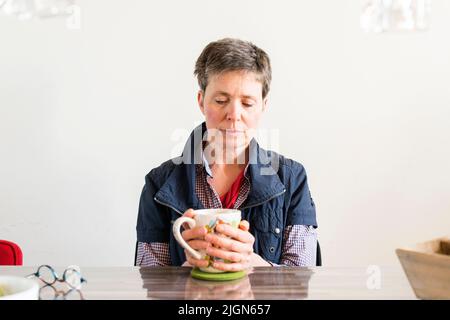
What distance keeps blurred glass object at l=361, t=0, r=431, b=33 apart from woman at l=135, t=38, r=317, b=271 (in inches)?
36.5

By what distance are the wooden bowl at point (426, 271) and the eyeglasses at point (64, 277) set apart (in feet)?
1.58

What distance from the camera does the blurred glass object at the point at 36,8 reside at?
6.77 ft

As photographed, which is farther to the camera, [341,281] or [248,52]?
[248,52]

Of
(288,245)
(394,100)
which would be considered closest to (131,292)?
(288,245)

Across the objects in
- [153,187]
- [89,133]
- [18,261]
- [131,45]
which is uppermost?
[131,45]

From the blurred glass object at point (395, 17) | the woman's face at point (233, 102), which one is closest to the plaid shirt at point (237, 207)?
the woman's face at point (233, 102)

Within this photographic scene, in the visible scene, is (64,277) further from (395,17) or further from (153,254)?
(395,17)

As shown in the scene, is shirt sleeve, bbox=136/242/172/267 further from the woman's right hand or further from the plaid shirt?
the woman's right hand

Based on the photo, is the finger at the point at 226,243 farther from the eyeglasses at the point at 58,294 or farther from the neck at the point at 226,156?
the neck at the point at 226,156
